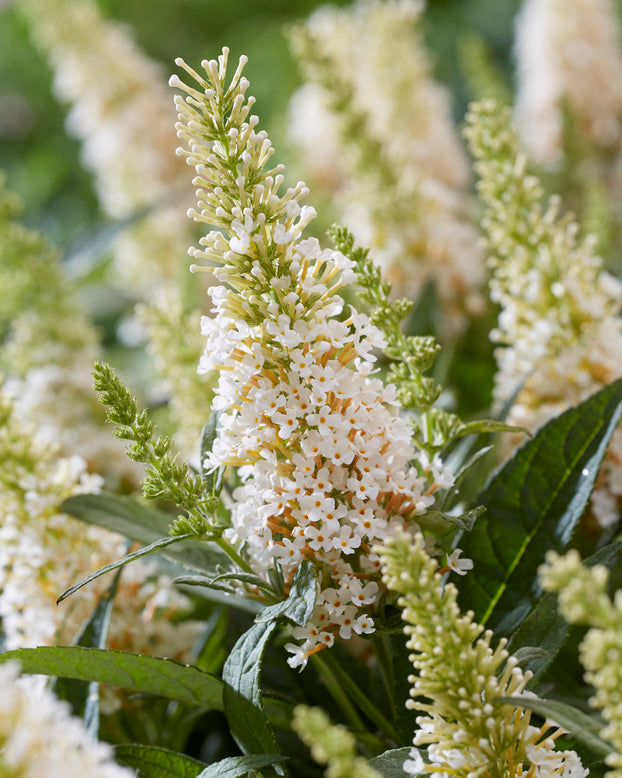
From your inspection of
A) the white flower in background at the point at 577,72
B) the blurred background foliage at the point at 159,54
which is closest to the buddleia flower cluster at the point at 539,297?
the white flower in background at the point at 577,72

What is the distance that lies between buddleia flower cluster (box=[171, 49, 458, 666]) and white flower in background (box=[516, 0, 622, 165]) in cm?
86

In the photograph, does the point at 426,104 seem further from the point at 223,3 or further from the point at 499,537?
the point at 223,3

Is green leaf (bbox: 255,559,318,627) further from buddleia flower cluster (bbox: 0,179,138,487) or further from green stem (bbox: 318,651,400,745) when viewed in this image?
buddleia flower cluster (bbox: 0,179,138,487)

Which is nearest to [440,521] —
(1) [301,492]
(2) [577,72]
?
(1) [301,492]

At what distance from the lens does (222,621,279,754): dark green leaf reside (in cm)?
37

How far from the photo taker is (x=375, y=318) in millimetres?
419

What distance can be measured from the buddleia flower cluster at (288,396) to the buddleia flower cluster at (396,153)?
0.41m

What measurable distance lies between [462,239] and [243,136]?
0.54 metres

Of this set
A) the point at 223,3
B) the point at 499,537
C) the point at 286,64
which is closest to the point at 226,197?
the point at 499,537

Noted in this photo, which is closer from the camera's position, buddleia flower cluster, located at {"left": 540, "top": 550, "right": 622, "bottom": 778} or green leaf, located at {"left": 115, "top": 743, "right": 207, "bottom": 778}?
buddleia flower cluster, located at {"left": 540, "top": 550, "right": 622, "bottom": 778}

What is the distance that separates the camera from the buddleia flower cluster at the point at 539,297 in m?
0.54

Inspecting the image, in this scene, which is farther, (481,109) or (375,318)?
(481,109)

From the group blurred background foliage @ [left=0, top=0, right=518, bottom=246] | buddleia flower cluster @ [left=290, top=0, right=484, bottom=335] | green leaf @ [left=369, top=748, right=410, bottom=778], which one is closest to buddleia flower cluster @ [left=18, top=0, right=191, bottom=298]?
buddleia flower cluster @ [left=290, top=0, right=484, bottom=335]

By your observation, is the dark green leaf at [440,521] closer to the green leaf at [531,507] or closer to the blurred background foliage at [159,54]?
the green leaf at [531,507]
